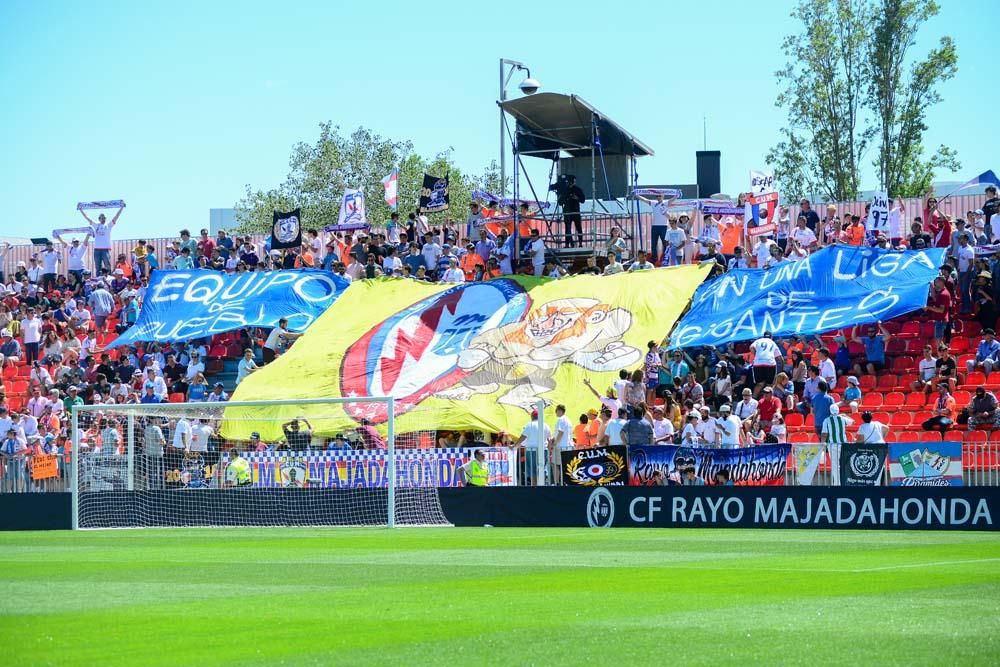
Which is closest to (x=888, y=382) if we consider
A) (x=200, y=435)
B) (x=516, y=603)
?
(x=200, y=435)

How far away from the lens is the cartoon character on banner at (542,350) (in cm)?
2953

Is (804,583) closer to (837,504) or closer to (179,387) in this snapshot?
(837,504)

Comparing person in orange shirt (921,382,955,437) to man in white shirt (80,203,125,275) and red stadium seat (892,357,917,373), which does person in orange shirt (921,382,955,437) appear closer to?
red stadium seat (892,357,917,373)

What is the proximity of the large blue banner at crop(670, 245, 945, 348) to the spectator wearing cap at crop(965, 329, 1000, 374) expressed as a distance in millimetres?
1576

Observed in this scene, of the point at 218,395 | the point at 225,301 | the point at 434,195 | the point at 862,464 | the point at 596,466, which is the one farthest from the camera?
the point at 434,195

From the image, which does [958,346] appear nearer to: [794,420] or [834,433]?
[794,420]

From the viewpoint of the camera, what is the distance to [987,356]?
26.2 m

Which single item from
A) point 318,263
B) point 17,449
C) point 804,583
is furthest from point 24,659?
point 318,263

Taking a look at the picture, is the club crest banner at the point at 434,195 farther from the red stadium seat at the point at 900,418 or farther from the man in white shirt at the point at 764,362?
the red stadium seat at the point at 900,418

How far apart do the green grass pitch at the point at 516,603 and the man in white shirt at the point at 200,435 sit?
29.1ft

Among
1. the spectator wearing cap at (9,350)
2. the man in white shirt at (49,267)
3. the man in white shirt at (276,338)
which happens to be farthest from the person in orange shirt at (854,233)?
the man in white shirt at (49,267)

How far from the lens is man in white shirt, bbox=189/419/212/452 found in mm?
27000

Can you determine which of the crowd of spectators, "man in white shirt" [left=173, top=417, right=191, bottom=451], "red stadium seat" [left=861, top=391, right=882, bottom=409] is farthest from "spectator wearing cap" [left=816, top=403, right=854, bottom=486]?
"man in white shirt" [left=173, top=417, right=191, bottom=451]

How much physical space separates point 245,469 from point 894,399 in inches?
464
